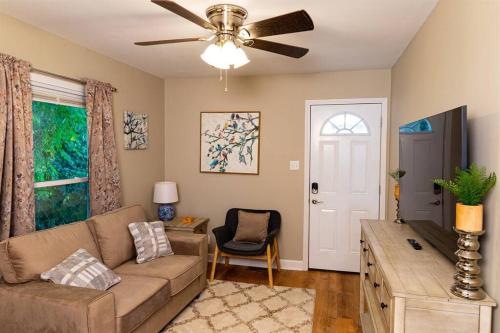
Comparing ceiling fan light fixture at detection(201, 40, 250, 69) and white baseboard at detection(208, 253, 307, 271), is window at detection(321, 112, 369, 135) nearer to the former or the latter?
white baseboard at detection(208, 253, 307, 271)

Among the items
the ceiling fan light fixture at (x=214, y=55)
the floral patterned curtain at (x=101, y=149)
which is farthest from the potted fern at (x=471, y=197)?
the floral patterned curtain at (x=101, y=149)

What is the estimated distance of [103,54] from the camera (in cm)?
340

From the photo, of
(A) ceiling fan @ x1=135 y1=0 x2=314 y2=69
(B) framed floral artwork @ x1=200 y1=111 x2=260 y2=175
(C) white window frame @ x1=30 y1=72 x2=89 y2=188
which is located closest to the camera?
(A) ceiling fan @ x1=135 y1=0 x2=314 y2=69

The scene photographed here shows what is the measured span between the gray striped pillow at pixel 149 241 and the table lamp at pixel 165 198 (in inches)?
31.3

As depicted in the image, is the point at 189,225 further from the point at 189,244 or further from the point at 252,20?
the point at 252,20

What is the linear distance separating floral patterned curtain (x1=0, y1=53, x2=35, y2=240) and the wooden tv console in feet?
8.11

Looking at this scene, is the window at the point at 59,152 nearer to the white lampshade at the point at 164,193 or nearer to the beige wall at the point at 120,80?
the beige wall at the point at 120,80

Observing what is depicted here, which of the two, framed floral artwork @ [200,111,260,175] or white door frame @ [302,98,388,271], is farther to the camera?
framed floral artwork @ [200,111,260,175]

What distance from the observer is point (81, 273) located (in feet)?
7.65

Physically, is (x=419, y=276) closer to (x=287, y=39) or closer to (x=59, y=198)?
(x=287, y=39)

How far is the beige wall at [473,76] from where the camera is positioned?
142 cm

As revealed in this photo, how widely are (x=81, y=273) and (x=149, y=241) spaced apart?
0.83 meters

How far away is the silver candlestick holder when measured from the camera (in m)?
1.36

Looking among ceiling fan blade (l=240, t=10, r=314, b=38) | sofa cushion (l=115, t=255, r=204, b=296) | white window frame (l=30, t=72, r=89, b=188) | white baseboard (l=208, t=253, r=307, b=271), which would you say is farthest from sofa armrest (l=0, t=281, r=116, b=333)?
white baseboard (l=208, t=253, r=307, b=271)
